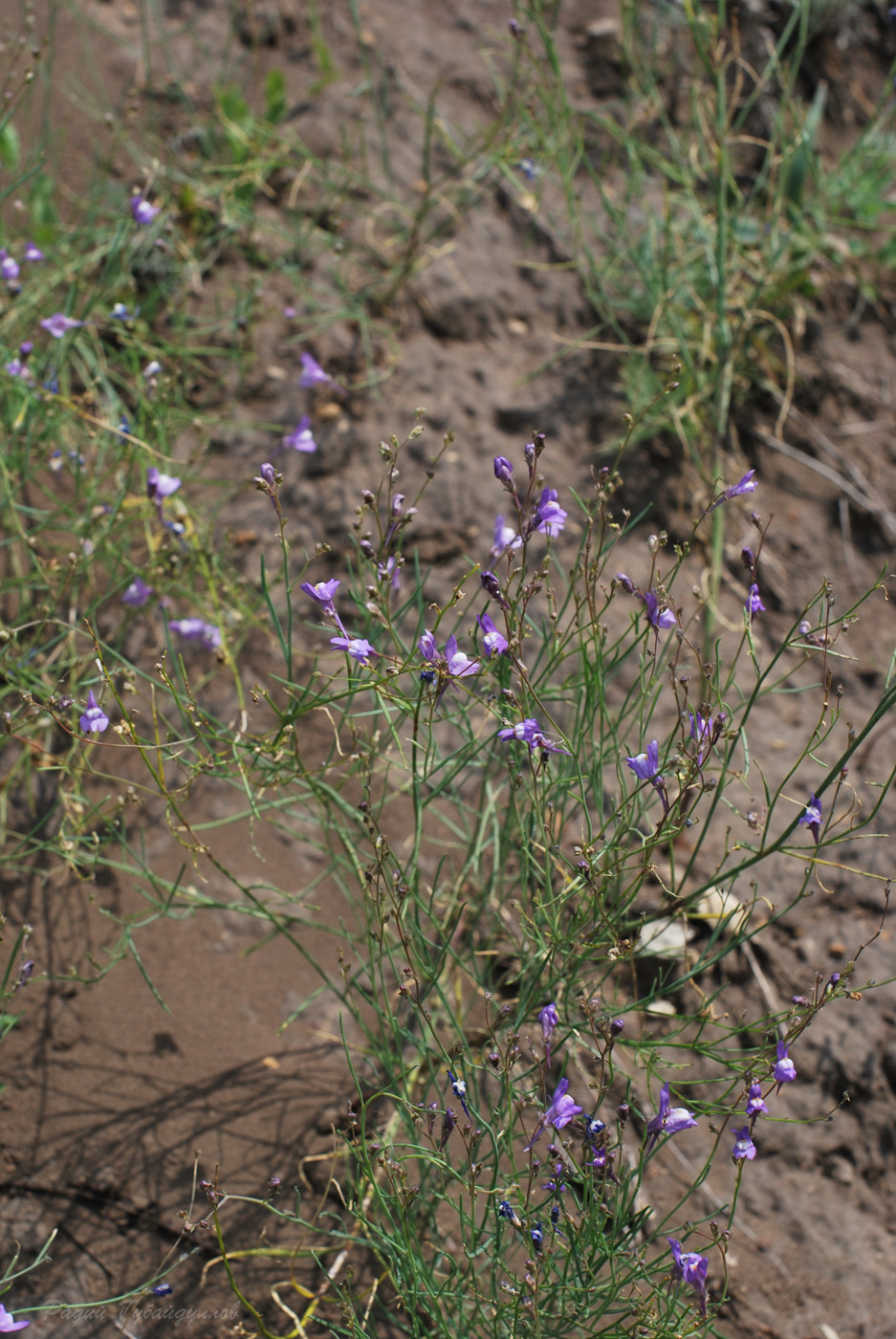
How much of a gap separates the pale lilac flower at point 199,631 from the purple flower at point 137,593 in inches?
3.3

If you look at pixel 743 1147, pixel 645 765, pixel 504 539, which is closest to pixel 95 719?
pixel 504 539

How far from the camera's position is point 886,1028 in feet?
6.66

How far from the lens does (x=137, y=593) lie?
87.4 inches

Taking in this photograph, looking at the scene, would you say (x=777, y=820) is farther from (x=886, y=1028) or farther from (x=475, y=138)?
(x=475, y=138)

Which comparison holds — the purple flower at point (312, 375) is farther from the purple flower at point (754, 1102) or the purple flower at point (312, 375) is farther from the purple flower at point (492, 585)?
the purple flower at point (754, 1102)

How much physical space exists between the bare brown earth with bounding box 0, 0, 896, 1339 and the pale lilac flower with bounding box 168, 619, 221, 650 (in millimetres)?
140

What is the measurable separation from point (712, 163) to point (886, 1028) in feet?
7.75

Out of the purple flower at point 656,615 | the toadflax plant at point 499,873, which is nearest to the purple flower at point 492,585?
the toadflax plant at point 499,873

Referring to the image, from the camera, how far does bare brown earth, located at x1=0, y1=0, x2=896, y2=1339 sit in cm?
178

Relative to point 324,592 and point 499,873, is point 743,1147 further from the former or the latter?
point 324,592

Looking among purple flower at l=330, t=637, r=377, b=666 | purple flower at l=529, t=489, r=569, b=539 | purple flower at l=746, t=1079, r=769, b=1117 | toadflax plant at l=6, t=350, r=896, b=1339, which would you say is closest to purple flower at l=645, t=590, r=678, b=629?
toadflax plant at l=6, t=350, r=896, b=1339

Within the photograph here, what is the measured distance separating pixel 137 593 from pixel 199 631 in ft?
0.52

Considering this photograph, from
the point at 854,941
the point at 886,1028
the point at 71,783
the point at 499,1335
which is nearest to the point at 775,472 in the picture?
the point at 854,941

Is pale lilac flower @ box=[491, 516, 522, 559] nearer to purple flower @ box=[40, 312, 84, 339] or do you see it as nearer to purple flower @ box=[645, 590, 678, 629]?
purple flower @ box=[645, 590, 678, 629]
